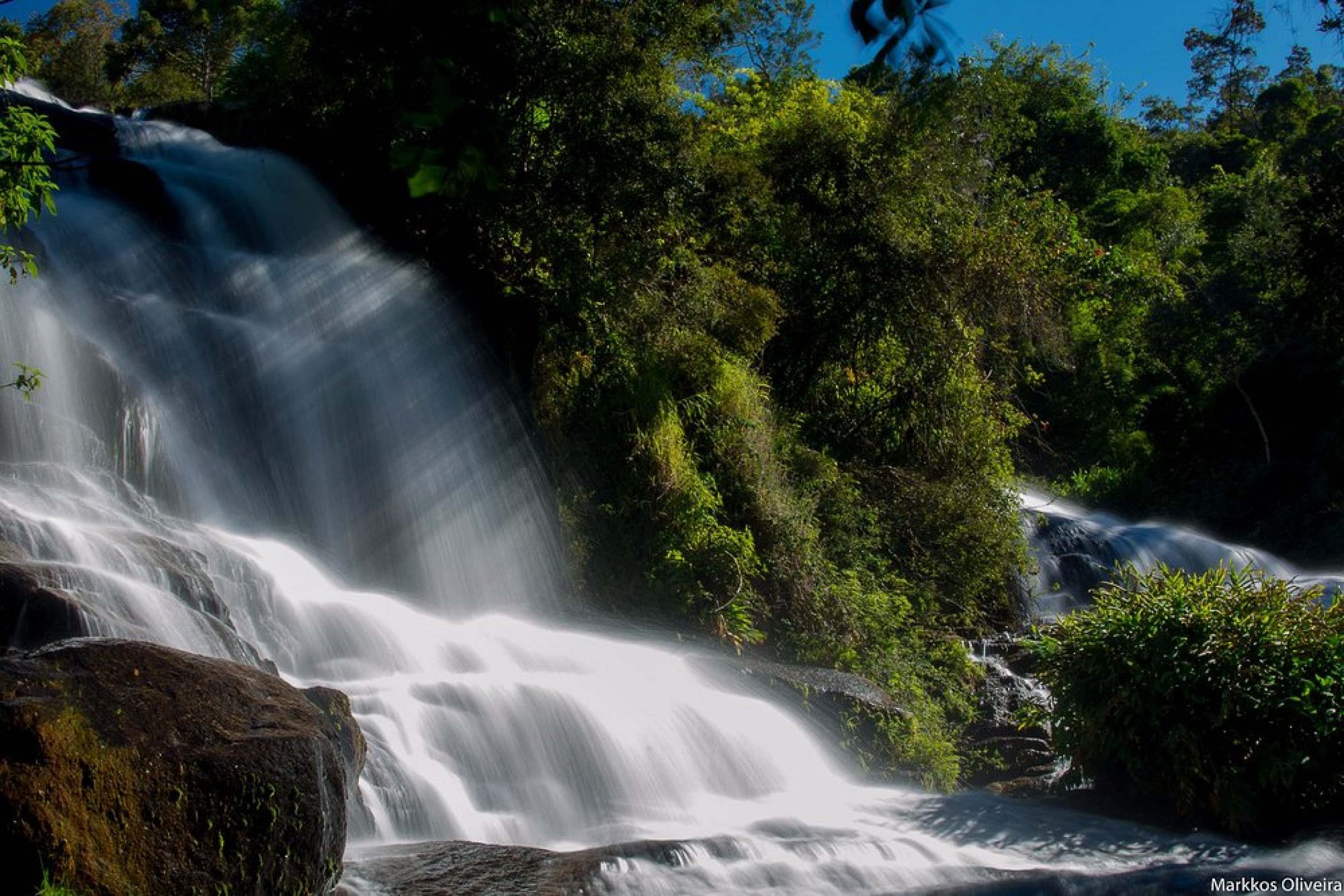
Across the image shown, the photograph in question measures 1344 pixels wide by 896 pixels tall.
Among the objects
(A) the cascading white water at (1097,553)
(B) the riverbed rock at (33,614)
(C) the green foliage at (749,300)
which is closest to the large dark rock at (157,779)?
(B) the riverbed rock at (33,614)

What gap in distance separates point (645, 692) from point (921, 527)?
243 inches

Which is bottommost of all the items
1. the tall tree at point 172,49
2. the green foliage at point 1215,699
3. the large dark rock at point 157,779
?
the large dark rock at point 157,779

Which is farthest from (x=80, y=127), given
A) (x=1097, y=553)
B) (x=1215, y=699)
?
(x=1097, y=553)

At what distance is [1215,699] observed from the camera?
26.1 ft

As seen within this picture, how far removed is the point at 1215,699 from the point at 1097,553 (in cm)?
973

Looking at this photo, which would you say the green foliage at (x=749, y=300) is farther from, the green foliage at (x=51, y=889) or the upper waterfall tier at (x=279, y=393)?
the green foliage at (x=51, y=889)

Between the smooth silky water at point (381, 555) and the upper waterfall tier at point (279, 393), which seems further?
the upper waterfall tier at point (279, 393)

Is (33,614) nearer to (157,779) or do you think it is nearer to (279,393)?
(157,779)

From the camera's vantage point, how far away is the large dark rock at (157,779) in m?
4.32

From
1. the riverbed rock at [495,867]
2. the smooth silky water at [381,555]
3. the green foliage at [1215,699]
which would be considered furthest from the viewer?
the green foliage at [1215,699]

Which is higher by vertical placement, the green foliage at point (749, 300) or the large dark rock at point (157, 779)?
the green foliage at point (749, 300)

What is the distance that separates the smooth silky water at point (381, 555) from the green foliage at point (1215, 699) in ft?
1.84

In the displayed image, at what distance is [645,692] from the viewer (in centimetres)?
873

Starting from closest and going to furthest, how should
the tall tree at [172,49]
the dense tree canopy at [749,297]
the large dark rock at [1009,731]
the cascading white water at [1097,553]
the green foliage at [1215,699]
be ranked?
the green foliage at [1215,699]
the large dark rock at [1009,731]
the dense tree canopy at [749,297]
the cascading white water at [1097,553]
the tall tree at [172,49]
